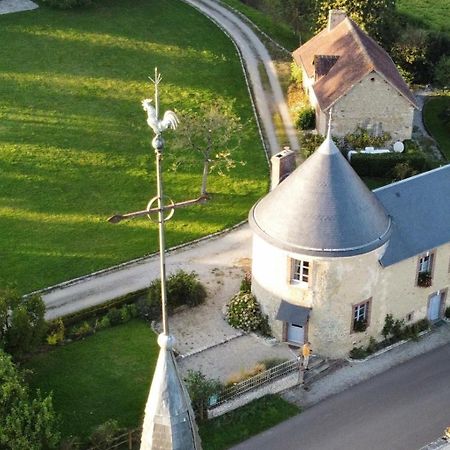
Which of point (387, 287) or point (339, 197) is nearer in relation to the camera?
point (339, 197)

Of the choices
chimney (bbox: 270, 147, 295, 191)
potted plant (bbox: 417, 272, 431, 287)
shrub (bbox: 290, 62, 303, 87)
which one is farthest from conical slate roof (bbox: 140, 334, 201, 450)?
shrub (bbox: 290, 62, 303, 87)

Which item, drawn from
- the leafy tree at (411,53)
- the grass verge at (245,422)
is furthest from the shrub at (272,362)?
the leafy tree at (411,53)

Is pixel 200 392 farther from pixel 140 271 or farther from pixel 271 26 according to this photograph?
pixel 271 26

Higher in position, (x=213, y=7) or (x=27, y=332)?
(x=213, y=7)

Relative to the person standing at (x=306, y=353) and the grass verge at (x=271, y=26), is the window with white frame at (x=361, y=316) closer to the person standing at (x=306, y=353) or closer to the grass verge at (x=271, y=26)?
the person standing at (x=306, y=353)

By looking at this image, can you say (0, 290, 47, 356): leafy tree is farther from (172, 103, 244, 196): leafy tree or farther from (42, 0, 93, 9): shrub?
(42, 0, 93, 9): shrub

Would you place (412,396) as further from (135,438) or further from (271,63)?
(271,63)

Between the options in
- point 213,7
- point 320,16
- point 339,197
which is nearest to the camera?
point 339,197

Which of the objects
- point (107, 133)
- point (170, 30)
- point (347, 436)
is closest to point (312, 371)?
point (347, 436)
